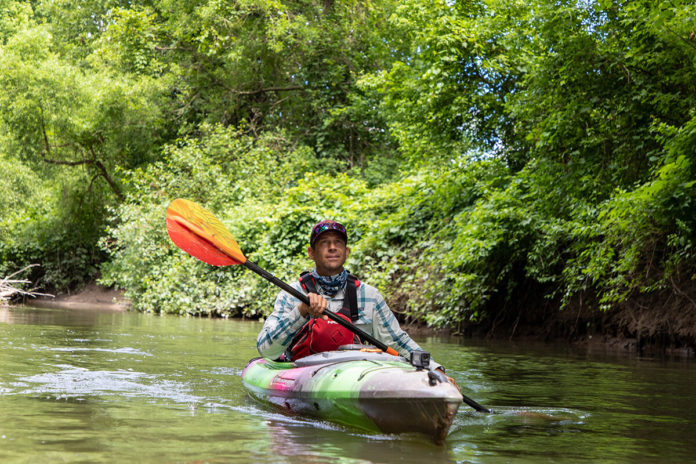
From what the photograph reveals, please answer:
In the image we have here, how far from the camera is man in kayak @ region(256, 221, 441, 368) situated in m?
4.74

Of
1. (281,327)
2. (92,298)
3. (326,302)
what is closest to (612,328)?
(326,302)

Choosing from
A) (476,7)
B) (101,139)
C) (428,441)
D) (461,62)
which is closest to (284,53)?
(101,139)

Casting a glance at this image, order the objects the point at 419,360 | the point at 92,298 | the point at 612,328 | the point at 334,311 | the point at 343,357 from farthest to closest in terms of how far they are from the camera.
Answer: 1. the point at 92,298
2. the point at 612,328
3. the point at 334,311
4. the point at 343,357
5. the point at 419,360

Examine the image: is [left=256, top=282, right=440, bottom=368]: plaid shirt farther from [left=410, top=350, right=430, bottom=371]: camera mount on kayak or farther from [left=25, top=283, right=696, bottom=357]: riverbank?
[left=25, top=283, right=696, bottom=357]: riverbank

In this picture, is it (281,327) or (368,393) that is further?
(281,327)

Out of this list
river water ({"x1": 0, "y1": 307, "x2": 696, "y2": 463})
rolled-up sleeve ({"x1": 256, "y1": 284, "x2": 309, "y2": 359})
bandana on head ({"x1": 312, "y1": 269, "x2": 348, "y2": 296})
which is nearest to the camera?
river water ({"x1": 0, "y1": 307, "x2": 696, "y2": 463})

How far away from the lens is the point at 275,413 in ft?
14.6

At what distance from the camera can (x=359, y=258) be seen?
12.6 metres

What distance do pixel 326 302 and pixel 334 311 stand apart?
10.2 inches

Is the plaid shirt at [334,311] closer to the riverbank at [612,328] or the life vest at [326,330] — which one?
the life vest at [326,330]

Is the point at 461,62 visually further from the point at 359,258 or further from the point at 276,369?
the point at 276,369

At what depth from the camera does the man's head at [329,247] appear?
15.7 feet

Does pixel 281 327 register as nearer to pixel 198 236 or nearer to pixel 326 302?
pixel 326 302

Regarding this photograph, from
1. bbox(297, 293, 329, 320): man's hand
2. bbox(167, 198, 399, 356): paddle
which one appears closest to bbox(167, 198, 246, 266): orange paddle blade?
bbox(167, 198, 399, 356): paddle
